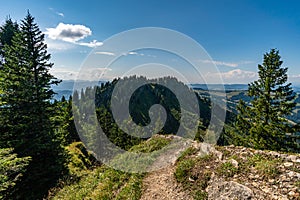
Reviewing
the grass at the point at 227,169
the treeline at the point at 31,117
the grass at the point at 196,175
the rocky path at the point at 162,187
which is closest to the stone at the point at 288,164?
the grass at the point at 227,169

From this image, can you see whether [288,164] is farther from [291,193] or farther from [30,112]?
[30,112]

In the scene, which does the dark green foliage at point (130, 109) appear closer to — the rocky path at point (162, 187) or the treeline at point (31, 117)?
the treeline at point (31, 117)

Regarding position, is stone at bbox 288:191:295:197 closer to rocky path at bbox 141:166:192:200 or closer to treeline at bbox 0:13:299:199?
rocky path at bbox 141:166:192:200

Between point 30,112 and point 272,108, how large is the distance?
88.3 ft

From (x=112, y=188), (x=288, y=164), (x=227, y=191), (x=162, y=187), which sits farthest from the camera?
(x=112, y=188)

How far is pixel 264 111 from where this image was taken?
23969 mm

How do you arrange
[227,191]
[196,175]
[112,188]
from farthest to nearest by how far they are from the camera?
[112,188] → [196,175] → [227,191]

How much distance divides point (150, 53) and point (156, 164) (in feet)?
24.7

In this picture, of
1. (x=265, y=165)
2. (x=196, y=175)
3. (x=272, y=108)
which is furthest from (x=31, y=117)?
(x=272, y=108)

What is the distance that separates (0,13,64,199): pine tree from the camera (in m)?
16.5

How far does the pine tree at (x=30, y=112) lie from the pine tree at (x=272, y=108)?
23.5 meters

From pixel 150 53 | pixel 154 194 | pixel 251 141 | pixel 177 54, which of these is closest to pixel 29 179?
pixel 154 194

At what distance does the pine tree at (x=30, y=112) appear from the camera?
1648 centimetres

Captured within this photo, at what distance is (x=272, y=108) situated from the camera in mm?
23516
